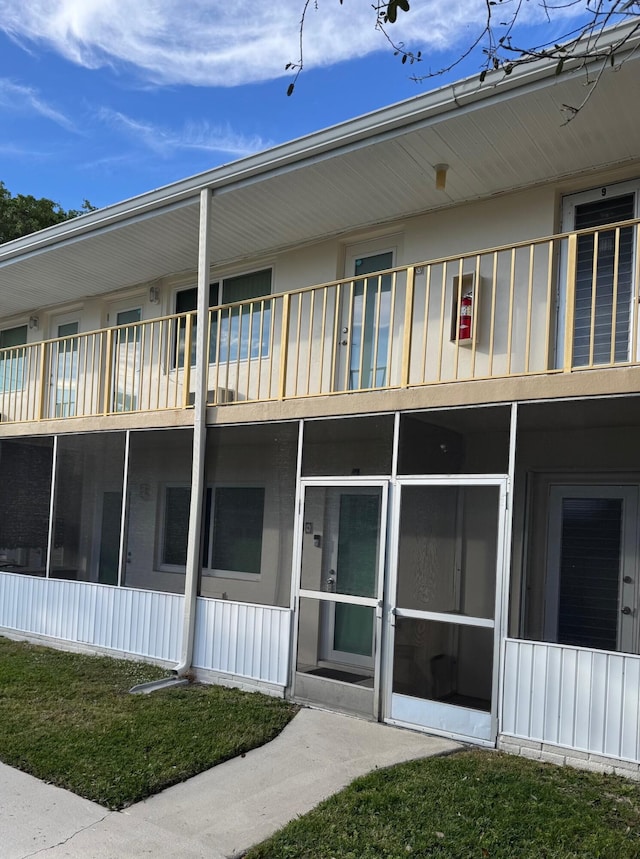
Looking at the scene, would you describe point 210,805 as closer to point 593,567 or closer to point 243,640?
point 243,640

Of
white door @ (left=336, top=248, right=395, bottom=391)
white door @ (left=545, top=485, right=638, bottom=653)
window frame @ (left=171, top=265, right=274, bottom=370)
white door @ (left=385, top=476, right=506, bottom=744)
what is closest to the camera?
white door @ (left=385, top=476, right=506, bottom=744)

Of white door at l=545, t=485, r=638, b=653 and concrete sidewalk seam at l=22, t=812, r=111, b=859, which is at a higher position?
white door at l=545, t=485, r=638, b=653

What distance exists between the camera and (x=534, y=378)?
19.3 feet

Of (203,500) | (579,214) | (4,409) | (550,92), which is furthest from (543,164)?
(4,409)

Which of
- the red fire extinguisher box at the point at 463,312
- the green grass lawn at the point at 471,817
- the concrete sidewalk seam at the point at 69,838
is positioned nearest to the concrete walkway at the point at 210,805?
the concrete sidewalk seam at the point at 69,838

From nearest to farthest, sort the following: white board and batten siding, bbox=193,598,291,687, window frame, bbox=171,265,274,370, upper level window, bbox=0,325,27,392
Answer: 1. white board and batten siding, bbox=193,598,291,687
2. window frame, bbox=171,265,274,370
3. upper level window, bbox=0,325,27,392

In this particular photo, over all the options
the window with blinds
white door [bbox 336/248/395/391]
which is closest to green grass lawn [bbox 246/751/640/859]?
the window with blinds

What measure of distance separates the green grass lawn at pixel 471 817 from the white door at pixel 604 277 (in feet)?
12.0

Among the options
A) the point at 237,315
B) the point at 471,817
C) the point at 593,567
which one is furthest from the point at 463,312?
the point at 471,817

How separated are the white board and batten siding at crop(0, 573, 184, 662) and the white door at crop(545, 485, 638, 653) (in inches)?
148

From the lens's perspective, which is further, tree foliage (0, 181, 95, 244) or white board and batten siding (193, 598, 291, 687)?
tree foliage (0, 181, 95, 244)

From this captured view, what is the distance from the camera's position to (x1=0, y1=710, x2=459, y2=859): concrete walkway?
4.23 metres

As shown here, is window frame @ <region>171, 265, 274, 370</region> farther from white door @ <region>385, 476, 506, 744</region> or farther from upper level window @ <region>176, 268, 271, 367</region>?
white door @ <region>385, 476, 506, 744</region>

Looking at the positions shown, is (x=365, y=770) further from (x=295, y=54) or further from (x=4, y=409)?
(x=4, y=409)
